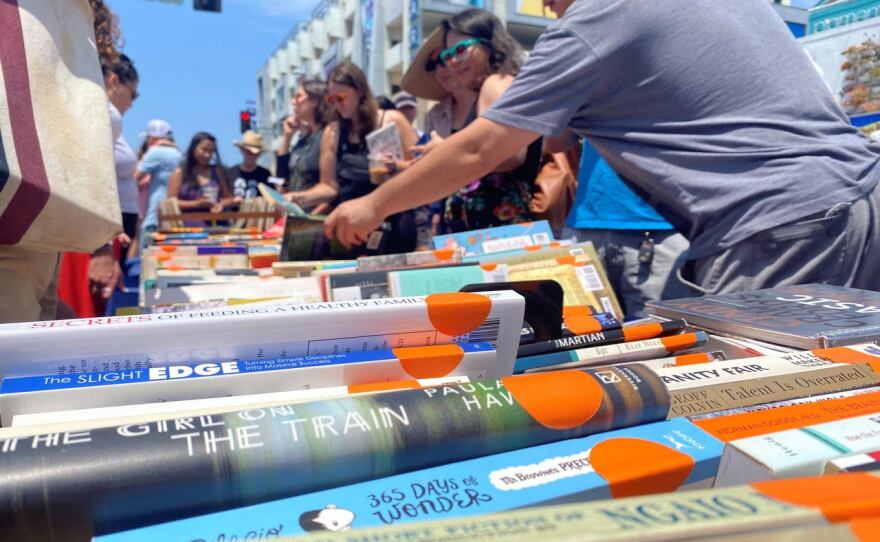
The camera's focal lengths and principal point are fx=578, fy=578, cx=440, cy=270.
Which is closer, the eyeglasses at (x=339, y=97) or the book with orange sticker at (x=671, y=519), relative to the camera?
the book with orange sticker at (x=671, y=519)

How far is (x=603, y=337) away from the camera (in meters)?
0.73

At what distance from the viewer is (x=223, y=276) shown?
1579mm

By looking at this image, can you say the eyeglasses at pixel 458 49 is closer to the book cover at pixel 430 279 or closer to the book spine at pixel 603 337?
the book cover at pixel 430 279

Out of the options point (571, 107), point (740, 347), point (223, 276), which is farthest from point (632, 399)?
point (223, 276)

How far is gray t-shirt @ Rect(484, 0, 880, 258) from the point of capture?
111 cm

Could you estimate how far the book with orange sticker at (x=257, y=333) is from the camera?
466 millimetres

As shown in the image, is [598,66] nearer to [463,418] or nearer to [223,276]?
[463,418]

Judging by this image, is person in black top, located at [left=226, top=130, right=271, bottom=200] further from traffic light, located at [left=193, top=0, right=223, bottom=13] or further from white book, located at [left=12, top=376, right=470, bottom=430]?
white book, located at [left=12, top=376, right=470, bottom=430]

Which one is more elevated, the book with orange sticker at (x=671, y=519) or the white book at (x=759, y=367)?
the book with orange sticker at (x=671, y=519)

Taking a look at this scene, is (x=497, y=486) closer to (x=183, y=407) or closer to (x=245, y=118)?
(x=183, y=407)

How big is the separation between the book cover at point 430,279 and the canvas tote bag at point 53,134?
0.46 metres


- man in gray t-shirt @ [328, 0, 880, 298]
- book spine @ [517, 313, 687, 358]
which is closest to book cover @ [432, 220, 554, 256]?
man in gray t-shirt @ [328, 0, 880, 298]

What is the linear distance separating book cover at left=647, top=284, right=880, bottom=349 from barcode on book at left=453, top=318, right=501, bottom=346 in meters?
0.38

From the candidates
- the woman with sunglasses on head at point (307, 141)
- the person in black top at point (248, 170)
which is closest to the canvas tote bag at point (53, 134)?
the woman with sunglasses on head at point (307, 141)
